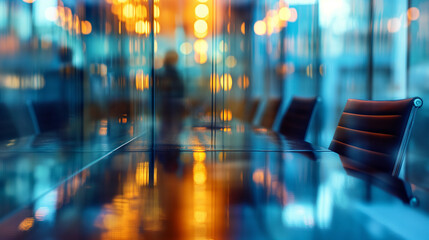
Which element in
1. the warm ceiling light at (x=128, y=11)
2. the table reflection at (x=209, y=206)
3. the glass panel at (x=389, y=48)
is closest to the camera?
the table reflection at (x=209, y=206)

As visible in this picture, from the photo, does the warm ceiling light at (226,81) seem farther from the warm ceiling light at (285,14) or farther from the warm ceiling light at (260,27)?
the warm ceiling light at (285,14)

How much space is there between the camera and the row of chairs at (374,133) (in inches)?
36.8

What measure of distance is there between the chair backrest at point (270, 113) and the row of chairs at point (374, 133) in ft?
1.26

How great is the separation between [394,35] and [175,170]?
3339 mm

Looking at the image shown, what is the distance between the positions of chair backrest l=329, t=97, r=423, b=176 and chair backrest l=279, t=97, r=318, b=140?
227mm

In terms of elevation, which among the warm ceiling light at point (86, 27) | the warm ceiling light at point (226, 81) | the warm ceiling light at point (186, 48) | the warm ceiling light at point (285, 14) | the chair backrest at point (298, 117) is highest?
the warm ceiling light at point (285, 14)

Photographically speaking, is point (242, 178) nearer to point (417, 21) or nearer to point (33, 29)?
point (33, 29)

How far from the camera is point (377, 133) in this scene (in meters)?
1.08

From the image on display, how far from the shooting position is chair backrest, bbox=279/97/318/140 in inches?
62.0

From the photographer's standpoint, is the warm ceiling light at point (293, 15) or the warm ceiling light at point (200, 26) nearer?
the warm ceiling light at point (200, 26)

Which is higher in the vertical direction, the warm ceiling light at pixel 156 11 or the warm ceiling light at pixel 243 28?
the warm ceiling light at pixel 156 11

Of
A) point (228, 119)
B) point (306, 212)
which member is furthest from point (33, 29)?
point (228, 119)

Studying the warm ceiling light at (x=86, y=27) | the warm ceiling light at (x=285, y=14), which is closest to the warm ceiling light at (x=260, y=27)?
the warm ceiling light at (x=285, y=14)

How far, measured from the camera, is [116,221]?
1.25ft
